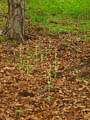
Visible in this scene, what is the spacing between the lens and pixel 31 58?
6.05 metres

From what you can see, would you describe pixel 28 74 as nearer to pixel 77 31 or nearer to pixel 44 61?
pixel 44 61

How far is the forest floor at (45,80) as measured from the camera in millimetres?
3597

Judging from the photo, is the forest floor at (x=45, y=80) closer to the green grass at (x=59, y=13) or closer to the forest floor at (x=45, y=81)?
the forest floor at (x=45, y=81)

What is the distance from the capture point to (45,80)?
477 cm

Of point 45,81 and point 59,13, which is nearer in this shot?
point 45,81

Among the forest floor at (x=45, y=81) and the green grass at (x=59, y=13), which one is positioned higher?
the green grass at (x=59, y=13)

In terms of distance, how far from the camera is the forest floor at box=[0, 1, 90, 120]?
360 centimetres

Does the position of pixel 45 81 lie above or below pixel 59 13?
below

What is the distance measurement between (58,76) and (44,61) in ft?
3.42

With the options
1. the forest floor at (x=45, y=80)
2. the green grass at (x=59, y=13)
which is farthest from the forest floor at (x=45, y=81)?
the green grass at (x=59, y=13)

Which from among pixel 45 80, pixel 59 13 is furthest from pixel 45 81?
pixel 59 13

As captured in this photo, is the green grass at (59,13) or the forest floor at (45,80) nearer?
the forest floor at (45,80)

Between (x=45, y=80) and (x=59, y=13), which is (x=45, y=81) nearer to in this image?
(x=45, y=80)

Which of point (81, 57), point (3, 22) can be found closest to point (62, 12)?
point (3, 22)
